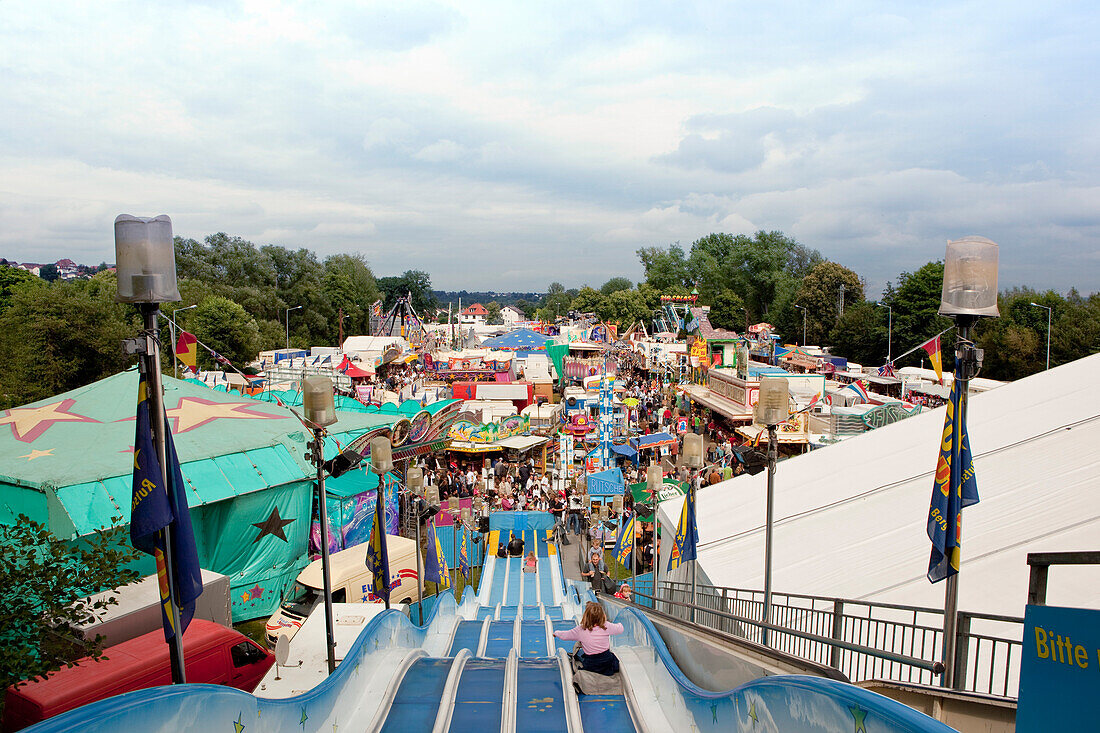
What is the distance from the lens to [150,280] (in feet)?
12.4

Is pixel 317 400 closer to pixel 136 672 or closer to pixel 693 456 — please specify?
pixel 136 672

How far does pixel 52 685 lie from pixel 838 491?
10043 mm

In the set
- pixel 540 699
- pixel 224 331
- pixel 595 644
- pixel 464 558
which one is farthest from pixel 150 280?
pixel 224 331

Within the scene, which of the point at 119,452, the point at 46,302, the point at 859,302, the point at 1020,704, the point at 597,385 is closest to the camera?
the point at 1020,704

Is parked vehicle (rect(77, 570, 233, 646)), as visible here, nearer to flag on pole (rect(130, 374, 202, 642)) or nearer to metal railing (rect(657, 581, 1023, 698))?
flag on pole (rect(130, 374, 202, 642))

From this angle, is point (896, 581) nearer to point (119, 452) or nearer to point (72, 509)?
point (72, 509)

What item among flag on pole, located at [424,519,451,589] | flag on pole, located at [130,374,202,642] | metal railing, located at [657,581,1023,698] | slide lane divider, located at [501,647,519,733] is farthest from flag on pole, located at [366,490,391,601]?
flag on pole, located at [130,374,202,642]

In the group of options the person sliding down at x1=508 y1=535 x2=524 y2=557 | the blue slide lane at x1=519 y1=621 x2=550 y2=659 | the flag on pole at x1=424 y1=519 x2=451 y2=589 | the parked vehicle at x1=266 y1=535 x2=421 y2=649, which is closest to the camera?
the blue slide lane at x1=519 y1=621 x2=550 y2=659

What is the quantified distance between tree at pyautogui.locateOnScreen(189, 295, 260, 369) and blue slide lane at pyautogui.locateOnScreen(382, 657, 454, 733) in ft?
130

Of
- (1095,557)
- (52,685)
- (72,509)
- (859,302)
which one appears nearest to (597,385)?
(72,509)

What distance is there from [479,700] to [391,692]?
69 cm

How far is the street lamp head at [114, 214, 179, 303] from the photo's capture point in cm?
373

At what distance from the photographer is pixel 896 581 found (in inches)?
266

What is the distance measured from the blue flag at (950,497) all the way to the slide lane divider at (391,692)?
375 centimetres
